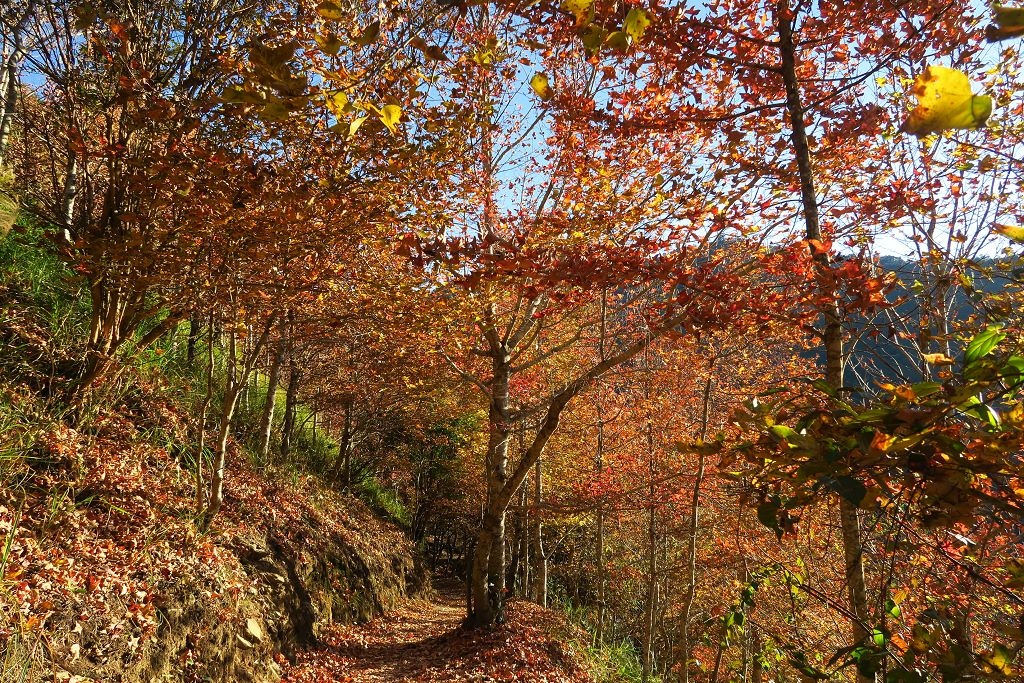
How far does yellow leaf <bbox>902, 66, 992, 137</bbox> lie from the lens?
70cm

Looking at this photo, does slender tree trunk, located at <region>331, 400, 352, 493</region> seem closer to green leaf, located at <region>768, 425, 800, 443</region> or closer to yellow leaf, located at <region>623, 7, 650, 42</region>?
yellow leaf, located at <region>623, 7, 650, 42</region>

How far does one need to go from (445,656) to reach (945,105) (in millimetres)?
8927

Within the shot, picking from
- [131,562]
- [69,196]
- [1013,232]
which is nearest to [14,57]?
[69,196]

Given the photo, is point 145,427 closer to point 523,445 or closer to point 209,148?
point 209,148

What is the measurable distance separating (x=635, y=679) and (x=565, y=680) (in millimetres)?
2970

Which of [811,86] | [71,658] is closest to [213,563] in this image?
[71,658]

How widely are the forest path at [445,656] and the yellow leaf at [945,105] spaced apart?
801 cm

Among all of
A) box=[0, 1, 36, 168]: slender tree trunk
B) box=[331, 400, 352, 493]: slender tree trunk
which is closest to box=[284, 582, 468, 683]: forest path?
box=[331, 400, 352, 493]: slender tree trunk

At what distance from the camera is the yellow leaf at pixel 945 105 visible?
70cm

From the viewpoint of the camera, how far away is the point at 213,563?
631cm

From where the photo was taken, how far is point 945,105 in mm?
717

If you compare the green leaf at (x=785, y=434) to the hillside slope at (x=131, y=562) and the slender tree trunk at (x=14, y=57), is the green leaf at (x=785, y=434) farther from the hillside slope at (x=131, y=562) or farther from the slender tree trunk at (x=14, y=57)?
the slender tree trunk at (x=14, y=57)

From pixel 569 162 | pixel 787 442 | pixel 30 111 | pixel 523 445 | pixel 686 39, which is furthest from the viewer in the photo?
pixel 523 445

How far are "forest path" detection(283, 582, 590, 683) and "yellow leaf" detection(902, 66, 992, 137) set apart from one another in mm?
8014
